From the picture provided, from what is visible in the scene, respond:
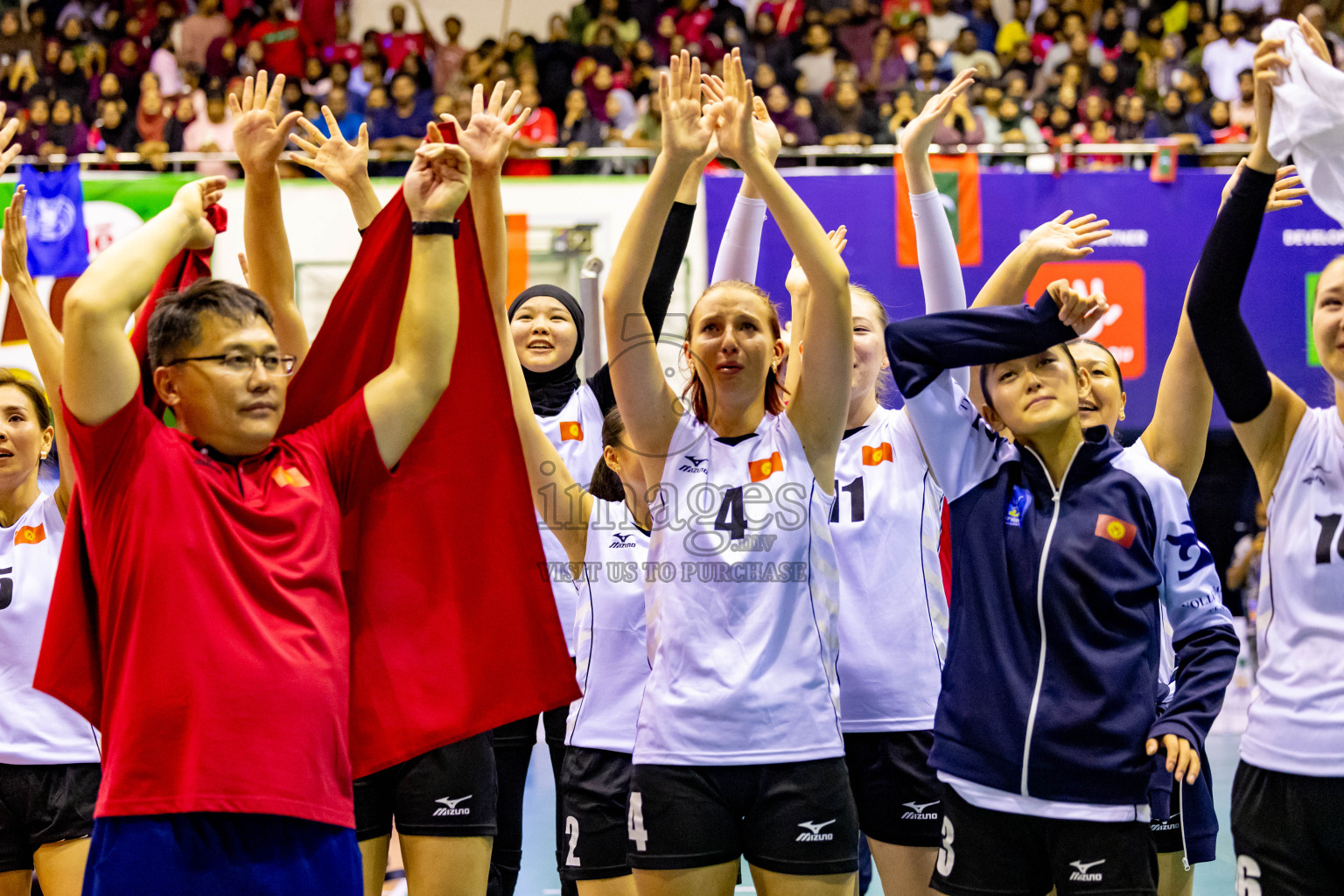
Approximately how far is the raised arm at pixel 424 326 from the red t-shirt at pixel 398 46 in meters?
12.4

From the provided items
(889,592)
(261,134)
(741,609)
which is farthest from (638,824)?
(261,134)

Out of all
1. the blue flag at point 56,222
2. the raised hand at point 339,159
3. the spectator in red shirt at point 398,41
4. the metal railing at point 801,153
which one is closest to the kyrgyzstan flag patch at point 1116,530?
the raised hand at point 339,159

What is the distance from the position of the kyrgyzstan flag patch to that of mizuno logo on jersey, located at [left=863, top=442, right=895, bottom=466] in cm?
93

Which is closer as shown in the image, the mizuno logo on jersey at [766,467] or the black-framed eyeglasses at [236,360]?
the black-framed eyeglasses at [236,360]

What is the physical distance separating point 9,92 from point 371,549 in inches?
503

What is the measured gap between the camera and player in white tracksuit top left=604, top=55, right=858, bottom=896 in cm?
272

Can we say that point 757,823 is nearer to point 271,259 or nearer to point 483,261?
point 483,261

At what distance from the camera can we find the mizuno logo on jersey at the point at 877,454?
12.0 feet

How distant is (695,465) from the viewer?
2986mm

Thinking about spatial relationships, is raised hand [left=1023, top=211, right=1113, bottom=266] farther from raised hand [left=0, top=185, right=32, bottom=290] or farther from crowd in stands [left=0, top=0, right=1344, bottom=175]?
crowd in stands [left=0, top=0, right=1344, bottom=175]

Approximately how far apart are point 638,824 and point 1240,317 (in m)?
1.75

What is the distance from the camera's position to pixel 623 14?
1495 cm

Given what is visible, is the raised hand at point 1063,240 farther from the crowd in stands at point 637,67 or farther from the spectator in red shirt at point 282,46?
the spectator in red shirt at point 282,46

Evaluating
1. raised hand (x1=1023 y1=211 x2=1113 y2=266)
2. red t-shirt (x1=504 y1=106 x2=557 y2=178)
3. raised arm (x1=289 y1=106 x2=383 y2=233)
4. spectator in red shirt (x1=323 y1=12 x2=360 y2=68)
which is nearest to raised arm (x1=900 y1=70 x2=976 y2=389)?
raised hand (x1=1023 y1=211 x2=1113 y2=266)
